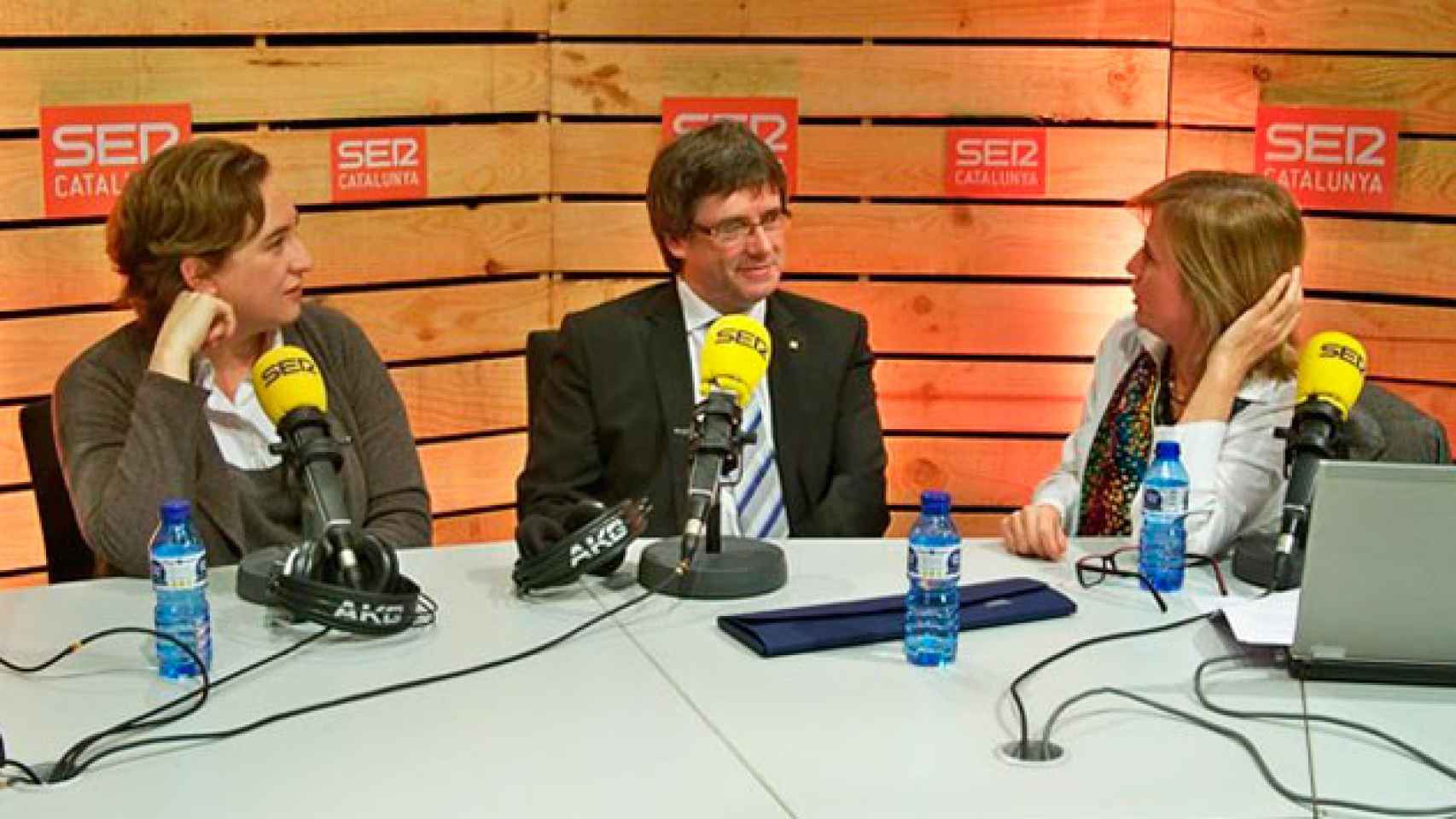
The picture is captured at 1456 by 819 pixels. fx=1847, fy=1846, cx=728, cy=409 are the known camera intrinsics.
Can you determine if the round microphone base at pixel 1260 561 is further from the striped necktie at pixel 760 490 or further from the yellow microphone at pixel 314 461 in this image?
the yellow microphone at pixel 314 461

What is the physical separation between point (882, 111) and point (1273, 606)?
292cm

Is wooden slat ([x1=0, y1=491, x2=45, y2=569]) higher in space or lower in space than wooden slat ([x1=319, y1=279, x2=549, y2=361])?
lower

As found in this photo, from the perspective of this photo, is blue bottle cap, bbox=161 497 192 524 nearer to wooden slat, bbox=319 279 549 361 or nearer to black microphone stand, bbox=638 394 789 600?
black microphone stand, bbox=638 394 789 600

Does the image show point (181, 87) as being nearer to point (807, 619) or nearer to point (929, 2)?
point (929, 2)

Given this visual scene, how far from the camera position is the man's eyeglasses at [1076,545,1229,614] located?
3037 mm

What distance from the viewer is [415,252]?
517 centimetres

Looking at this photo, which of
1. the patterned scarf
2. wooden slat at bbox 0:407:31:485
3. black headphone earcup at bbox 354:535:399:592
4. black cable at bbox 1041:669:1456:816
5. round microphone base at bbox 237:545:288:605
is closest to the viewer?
black cable at bbox 1041:669:1456:816

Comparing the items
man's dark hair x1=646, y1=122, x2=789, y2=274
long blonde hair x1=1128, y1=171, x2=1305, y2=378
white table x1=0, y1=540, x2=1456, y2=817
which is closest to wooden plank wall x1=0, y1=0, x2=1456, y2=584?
man's dark hair x1=646, y1=122, x2=789, y2=274

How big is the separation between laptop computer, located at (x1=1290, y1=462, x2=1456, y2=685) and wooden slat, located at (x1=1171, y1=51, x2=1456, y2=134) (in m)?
3.06

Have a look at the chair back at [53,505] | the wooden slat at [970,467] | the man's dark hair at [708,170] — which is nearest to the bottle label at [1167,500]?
the man's dark hair at [708,170]

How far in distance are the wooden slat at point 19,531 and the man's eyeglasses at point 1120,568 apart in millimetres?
2840

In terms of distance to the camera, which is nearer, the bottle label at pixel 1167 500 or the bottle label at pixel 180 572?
the bottle label at pixel 180 572

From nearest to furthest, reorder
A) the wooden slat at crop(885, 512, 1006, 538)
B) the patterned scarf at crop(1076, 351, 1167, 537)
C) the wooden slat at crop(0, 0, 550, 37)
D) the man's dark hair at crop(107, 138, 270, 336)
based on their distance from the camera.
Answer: the man's dark hair at crop(107, 138, 270, 336)
the patterned scarf at crop(1076, 351, 1167, 537)
the wooden slat at crop(0, 0, 550, 37)
the wooden slat at crop(885, 512, 1006, 538)

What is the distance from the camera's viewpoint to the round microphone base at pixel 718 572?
295 centimetres
